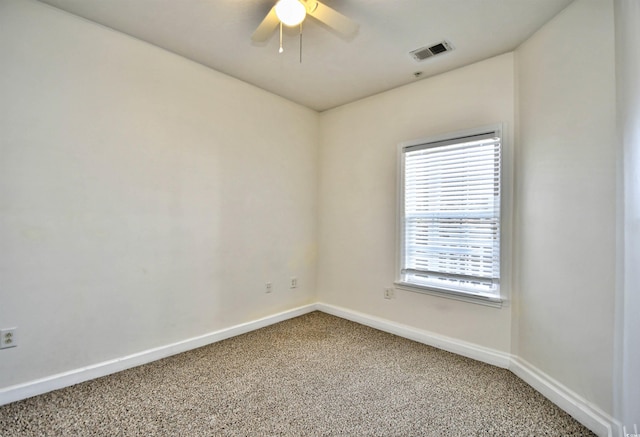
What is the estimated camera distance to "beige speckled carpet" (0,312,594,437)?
1.72 m

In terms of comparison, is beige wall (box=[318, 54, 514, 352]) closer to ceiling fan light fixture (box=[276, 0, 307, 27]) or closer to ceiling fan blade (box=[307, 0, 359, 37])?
ceiling fan blade (box=[307, 0, 359, 37])

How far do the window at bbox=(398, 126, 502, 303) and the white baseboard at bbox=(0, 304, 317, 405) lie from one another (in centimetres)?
183

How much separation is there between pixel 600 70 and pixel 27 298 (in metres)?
3.88

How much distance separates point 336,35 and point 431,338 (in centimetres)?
282

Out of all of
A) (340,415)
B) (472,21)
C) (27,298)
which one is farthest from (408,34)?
(27,298)

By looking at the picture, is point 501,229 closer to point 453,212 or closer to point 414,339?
point 453,212

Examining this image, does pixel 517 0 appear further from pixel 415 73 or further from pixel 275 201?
pixel 275 201

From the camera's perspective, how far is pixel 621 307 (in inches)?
58.7

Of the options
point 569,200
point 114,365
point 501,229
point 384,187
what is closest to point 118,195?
point 114,365

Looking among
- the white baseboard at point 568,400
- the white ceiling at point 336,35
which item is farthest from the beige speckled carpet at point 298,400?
the white ceiling at point 336,35

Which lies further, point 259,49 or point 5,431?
point 259,49

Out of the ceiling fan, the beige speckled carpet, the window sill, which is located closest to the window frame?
the window sill

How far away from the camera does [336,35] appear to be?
7.65 feet

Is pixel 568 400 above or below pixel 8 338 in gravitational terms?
below
